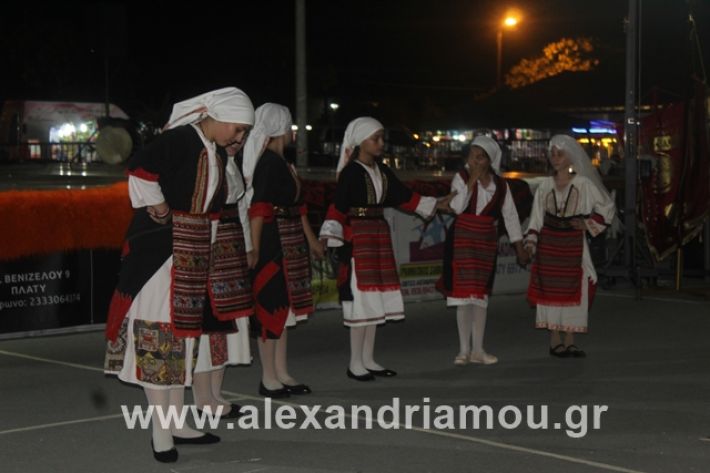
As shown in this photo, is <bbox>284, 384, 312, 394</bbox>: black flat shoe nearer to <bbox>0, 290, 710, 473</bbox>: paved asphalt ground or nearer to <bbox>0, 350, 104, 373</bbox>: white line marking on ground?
<bbox>0, 290, 710, 473</bbox>: paved asphalt ground

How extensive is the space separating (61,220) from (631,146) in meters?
7.31

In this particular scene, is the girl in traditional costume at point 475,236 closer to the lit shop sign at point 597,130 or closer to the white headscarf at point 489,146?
the white headscarf at point 489,146

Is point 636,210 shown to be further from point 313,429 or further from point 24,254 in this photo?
point 313,429

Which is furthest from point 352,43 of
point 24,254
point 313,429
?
point 313,429

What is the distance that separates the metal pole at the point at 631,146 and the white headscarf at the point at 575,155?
13.6ft

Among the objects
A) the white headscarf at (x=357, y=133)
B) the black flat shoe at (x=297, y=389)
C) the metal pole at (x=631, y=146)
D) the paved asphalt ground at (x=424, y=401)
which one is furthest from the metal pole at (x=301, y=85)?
the black flat shoe at (x=297, y=389)

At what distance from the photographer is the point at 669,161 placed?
1504 cm

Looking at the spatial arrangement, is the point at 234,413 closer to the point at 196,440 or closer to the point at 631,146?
the point at 196,440

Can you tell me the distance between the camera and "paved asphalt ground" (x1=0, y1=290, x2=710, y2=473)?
21.1ft

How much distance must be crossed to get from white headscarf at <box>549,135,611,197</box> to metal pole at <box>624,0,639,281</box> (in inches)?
164

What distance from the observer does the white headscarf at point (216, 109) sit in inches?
252

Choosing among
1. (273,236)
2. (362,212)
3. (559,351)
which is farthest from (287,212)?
(559,351)

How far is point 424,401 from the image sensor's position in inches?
317

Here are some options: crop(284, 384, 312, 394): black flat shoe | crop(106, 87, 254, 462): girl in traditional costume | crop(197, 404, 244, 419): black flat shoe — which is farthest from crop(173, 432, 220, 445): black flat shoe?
crop(284, 384, 312, 394): black flat shoe
